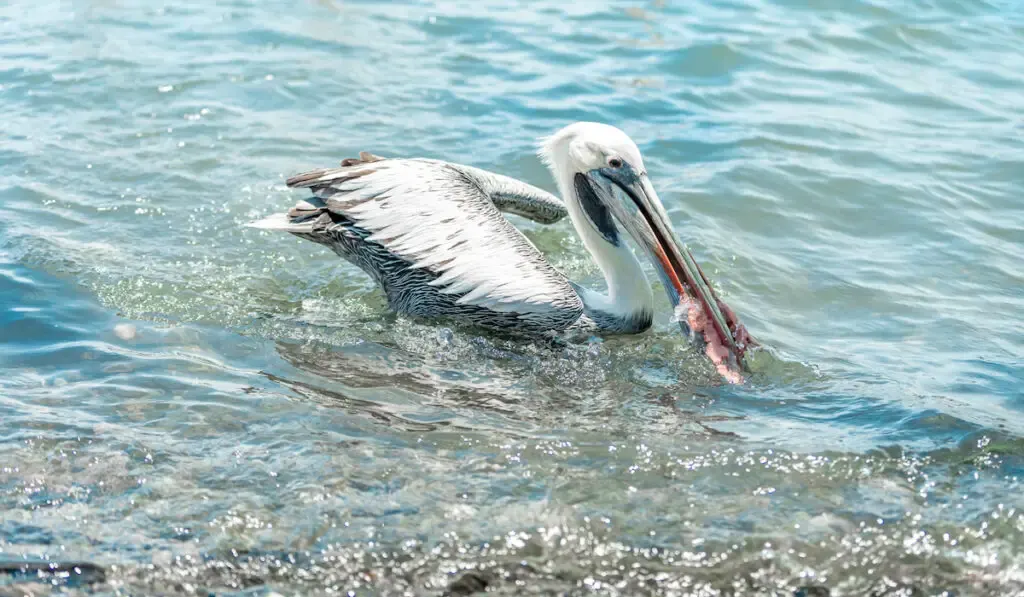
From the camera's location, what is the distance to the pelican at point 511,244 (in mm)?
4863

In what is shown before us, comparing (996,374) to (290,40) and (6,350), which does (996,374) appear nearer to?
(6,350)

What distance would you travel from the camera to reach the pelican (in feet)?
16.0

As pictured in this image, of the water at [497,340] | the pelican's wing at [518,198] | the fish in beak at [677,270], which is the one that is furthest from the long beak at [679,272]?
the pelican's wing at [518,198]

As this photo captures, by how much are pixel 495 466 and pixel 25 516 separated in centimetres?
156

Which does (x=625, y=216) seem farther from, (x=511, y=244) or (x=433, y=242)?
(x=433, y=242)

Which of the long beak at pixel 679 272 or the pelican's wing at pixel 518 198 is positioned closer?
the long beak at pixel 679 272

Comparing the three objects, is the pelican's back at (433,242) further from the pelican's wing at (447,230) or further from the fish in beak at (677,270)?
the fish in beak at (677,270)

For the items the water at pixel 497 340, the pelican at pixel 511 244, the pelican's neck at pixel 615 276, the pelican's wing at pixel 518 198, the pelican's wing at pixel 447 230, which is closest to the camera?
the water at pixel 497 340

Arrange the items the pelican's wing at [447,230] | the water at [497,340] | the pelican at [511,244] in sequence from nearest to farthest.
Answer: the water at [497,340] < the pelican at [511,244] < the pelican's wing at [447,230]

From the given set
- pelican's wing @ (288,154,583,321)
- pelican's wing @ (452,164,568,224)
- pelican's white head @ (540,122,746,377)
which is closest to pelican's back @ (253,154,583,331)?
pelican's wing @ (288,154,583,321)

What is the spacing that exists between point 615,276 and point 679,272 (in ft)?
1.49

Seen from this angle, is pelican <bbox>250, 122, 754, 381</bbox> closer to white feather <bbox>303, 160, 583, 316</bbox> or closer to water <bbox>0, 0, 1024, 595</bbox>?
white feather <bbox>303, 160, 583, 316</bbox>

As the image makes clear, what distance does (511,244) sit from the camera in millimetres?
5160

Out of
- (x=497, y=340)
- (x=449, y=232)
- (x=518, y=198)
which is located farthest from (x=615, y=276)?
(x=518, y=198)
